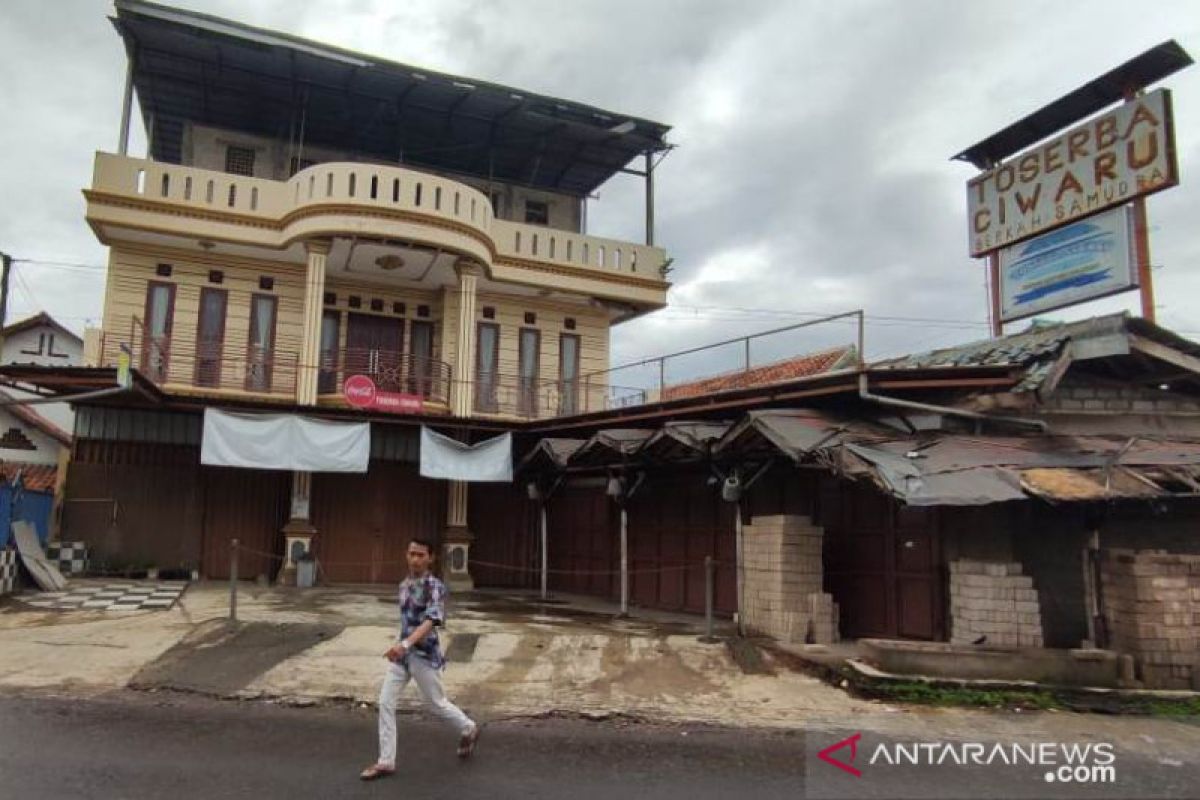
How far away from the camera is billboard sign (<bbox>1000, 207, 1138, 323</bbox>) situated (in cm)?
1280

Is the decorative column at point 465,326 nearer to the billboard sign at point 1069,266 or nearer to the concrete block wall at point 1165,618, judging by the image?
the billboard sign at point 1069,266

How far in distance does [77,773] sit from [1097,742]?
27.1 ft

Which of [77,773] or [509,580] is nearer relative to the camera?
[77,773]

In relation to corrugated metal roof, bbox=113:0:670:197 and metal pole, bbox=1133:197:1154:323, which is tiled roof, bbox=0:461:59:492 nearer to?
corrugated metal roof, bbox=113:0:670:197

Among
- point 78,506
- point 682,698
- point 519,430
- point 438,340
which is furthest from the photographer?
point 438,340

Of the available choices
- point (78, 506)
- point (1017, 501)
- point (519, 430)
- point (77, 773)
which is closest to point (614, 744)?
point (77, 773)

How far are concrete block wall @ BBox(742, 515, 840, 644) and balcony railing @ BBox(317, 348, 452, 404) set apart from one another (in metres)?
11.2

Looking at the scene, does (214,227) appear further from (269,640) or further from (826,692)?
(826,692)

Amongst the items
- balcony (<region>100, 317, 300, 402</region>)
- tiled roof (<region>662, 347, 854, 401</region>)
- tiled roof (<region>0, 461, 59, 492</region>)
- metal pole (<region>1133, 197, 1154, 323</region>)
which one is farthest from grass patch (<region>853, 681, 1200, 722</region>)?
tiled roof (<region>0, 461, 59, 492</region>)

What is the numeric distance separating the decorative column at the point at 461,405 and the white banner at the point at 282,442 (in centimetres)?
282

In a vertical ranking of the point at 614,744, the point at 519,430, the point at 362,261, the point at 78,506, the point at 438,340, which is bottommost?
the point at 614,744

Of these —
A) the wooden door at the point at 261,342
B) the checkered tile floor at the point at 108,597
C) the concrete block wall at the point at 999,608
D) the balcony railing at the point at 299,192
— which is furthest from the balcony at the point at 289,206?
the concrete block wall at the point at 999,608

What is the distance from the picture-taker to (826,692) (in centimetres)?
905

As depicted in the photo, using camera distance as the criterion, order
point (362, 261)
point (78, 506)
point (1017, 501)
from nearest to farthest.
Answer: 1. point (1017, 501)
2. point (78, 506)
3. point (362, 261)
